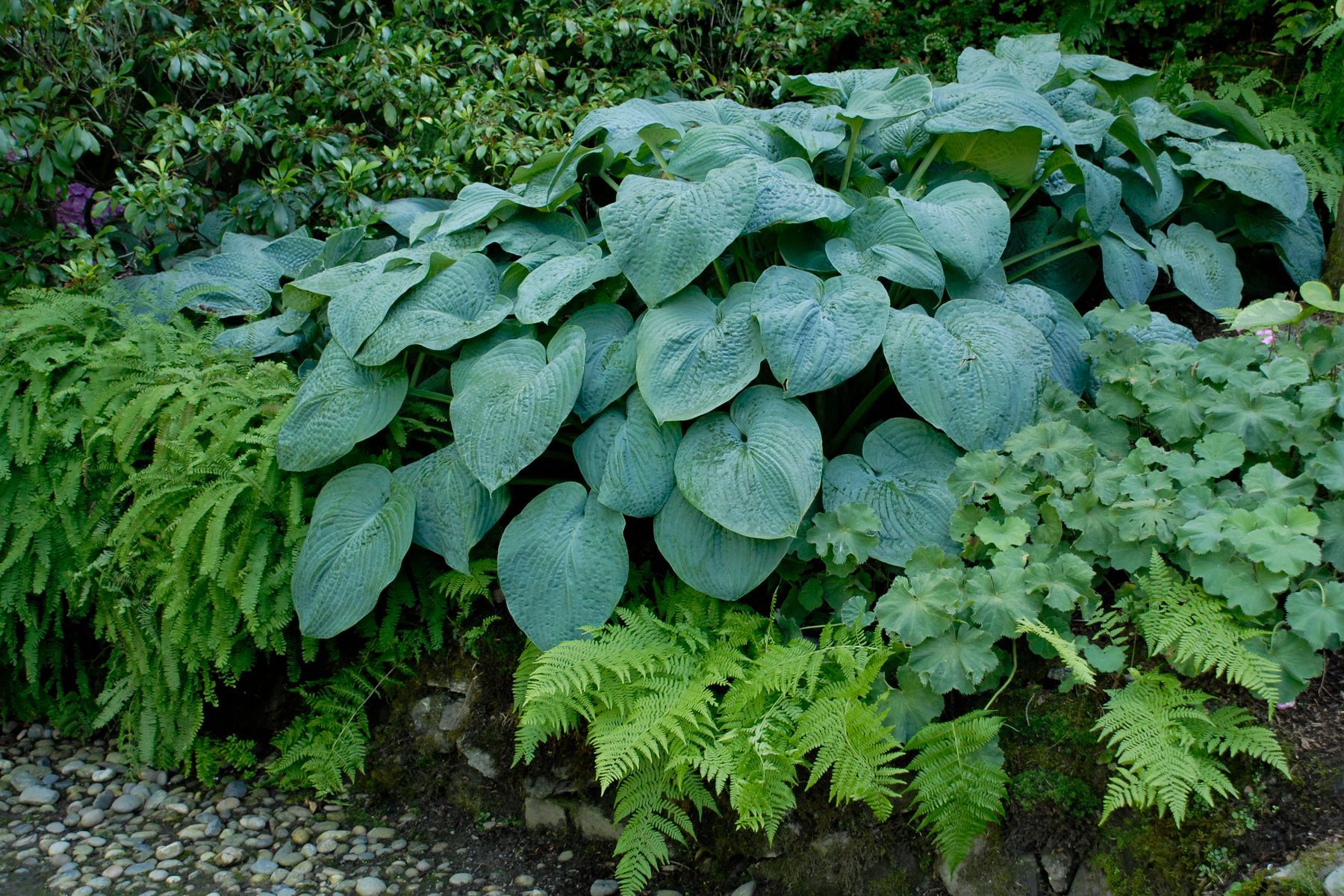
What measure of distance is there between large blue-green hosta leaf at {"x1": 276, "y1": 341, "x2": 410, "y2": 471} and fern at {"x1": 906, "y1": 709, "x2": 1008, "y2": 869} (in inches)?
62.9

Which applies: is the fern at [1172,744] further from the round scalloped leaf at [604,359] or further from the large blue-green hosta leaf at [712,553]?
the round scalloped leaf at [604,359]

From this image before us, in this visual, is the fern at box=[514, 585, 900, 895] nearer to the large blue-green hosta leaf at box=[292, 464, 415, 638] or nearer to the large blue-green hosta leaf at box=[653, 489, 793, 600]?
the large blue-green hosta leaf at box=[653, 489, 793, 600]

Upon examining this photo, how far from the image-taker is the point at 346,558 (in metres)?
2.53

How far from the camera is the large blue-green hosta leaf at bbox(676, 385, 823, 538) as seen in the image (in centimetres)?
225

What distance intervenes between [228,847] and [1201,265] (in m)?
3.27

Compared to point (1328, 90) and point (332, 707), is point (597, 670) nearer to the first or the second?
point (332, 707)

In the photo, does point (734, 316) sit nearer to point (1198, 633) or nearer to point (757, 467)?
point (757, 467)

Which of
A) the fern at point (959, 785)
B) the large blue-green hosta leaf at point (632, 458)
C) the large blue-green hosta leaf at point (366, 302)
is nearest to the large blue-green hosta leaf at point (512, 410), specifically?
the large blue-green hosta leaf at point (632, 458)

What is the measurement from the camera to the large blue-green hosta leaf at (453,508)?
102 inches

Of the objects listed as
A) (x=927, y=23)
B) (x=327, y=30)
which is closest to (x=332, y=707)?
(x=327, y=30)

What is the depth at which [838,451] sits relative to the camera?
276cm


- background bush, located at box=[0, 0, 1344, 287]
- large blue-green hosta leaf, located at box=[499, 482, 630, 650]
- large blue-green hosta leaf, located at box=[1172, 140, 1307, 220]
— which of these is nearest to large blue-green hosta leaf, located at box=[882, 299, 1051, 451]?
large blue-green hosta leaf, located at box=[499, 482, 630, 650]

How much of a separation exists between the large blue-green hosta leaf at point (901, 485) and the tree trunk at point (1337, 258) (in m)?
1.55

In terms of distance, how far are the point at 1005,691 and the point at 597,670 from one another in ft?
2.91
